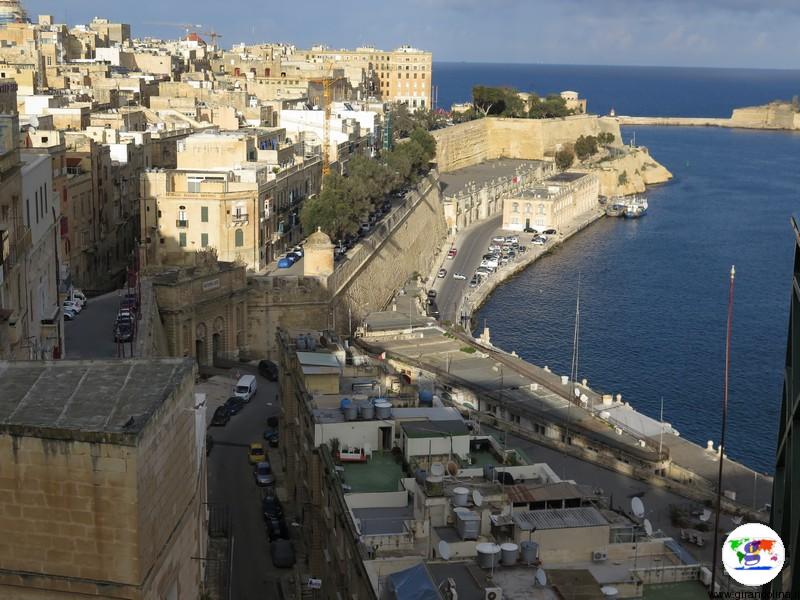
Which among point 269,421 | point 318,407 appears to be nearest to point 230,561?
point 318,407

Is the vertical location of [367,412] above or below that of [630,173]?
above

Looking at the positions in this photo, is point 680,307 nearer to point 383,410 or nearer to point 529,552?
point 383,410

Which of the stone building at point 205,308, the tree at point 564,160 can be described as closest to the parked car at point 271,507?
the stone building at point 205,308

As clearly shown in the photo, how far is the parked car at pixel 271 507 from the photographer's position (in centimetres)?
1705

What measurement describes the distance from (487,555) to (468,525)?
2.55 feet

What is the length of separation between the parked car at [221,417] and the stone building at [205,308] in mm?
2983

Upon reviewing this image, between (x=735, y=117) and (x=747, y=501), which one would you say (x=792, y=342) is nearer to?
(x=747, y=501)

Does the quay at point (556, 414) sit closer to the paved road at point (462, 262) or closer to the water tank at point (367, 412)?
→ the water tank at point (367, 412)

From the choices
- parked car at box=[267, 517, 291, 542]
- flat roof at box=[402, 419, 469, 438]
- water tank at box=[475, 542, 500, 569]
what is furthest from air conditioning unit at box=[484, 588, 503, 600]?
parked car at box=[267, 517, 291, 542]

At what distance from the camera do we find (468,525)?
37.5ft

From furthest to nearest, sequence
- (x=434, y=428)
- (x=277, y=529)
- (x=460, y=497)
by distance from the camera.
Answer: (x=277, y=529)
(x=434, y=428)
(x=460, y=497)

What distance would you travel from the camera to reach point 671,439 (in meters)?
23.5

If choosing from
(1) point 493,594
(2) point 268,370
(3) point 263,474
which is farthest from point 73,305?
(1) point 493,594

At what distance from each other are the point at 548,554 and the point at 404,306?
74.8ft
